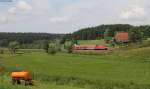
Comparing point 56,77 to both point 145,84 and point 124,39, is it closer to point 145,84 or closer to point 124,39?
point 145,84

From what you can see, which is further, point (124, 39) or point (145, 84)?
point (124, 39)

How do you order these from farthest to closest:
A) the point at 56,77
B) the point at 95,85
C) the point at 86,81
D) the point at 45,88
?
the point at 56,77 < the point at 86,81 < the point at 95,85 < the point at 45,88

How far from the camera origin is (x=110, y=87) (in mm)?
31422

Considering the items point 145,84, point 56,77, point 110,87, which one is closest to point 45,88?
point 110,87

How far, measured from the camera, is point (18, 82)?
103 ft

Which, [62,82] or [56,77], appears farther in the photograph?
[56,77]

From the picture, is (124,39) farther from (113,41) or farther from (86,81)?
(86,81)

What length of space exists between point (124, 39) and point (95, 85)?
12711 centimetres

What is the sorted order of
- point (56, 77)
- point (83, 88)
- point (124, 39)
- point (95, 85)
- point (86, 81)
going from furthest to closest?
point (124, 39), point (56, 77), point (86, 81), point (95, 85), point (83, 88)

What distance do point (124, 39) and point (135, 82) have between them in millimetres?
127166

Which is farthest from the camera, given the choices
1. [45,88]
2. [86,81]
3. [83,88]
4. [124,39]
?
[124,39]

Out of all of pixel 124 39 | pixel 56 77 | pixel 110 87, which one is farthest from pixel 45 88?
pixel 124 39

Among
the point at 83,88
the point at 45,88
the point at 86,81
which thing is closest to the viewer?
the point at 45,88

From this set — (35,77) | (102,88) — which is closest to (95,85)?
(102,88)
